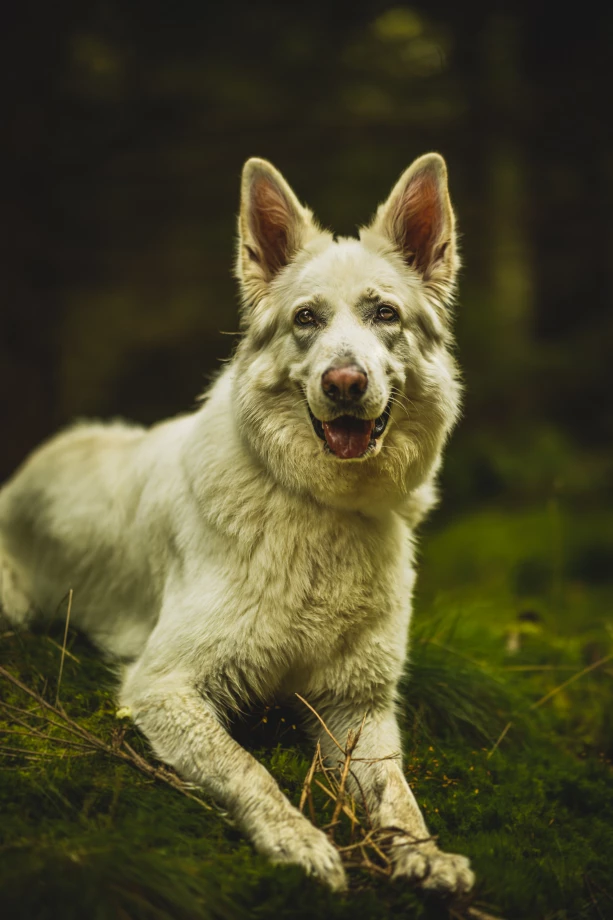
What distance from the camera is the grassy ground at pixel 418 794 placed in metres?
2.22

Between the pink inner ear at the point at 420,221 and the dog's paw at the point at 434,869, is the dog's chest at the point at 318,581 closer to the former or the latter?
the dog's paw at the point at 434,869

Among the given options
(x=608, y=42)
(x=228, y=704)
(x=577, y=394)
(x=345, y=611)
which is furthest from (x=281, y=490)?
(x=608, y=42)

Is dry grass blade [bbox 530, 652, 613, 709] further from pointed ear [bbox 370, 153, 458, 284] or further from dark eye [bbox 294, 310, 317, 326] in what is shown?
dark eye [bbox 294, 310, 317, 326]

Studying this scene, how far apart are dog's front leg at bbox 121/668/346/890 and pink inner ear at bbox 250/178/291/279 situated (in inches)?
71.6

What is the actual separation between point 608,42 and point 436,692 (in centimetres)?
828

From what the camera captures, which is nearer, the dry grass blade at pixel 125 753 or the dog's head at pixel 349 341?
the dry grass blade at pixel 125 753

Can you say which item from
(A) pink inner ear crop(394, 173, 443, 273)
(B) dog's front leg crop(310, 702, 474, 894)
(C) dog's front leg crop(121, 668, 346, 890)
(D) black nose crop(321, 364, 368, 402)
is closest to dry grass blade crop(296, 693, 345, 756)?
(B) dog's front leg crop(310, 702, 474, 894)

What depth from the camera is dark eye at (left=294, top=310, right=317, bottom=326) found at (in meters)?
3.10

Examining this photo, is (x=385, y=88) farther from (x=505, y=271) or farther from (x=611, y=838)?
(x=611, y=838)

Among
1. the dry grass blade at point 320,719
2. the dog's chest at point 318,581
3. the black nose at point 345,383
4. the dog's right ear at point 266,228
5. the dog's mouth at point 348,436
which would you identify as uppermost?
the dog's right ear at point 266,228

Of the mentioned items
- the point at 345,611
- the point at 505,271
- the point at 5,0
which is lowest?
the point at 345,611

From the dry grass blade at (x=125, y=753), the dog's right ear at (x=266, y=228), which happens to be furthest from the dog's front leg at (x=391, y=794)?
the dog's right ear at (x=266, y=228)

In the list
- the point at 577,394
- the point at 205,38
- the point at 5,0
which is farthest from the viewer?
the point at 577,394

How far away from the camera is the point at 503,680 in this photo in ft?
13.6
